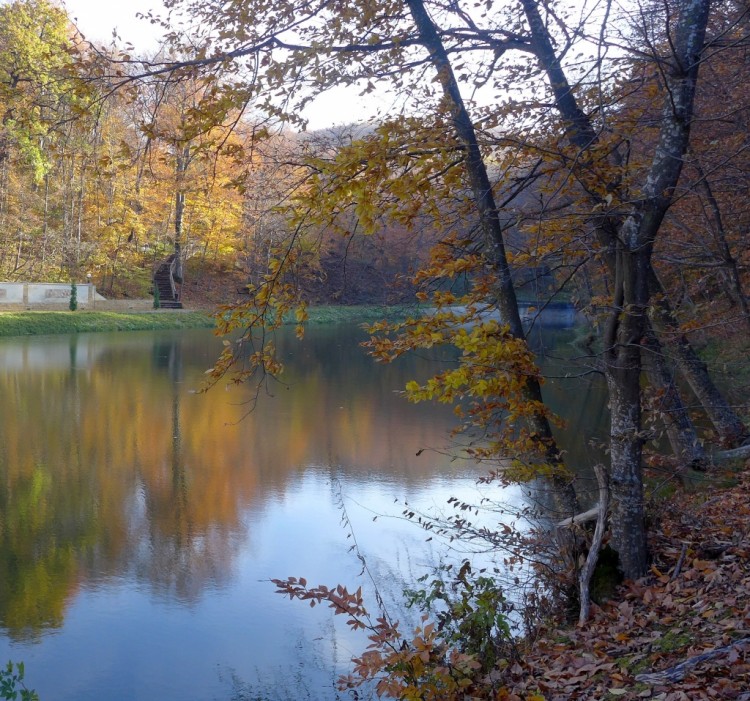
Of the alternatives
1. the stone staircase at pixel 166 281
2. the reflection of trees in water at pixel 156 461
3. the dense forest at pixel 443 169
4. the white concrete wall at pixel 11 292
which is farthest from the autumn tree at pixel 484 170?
the stone staircase at pixel 166 281

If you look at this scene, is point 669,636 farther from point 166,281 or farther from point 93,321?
point 166,281

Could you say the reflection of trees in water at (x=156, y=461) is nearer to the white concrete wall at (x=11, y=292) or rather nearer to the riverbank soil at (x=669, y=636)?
the riverbank soil at (x=669, y=636)

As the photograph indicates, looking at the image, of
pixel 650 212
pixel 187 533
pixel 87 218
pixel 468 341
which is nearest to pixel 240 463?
pixel 187 533

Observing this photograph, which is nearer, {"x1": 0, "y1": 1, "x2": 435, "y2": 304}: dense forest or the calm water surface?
{"x1": 0, "y1": 1, "x2": 435, "y2": 304}: dense forest

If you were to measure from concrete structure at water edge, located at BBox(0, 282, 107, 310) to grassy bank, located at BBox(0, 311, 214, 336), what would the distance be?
1.87m

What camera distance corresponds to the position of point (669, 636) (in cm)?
409

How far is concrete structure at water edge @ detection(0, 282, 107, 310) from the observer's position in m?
33.3

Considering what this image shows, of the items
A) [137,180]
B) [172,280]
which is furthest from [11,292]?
[137,180]

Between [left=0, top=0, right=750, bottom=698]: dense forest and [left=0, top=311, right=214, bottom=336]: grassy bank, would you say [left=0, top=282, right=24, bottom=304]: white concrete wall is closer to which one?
[left=0, top=311, right=214, bottom=336]: grassy bank

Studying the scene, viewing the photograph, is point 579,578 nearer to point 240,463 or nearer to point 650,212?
point 650,212

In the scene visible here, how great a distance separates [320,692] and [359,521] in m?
3.71

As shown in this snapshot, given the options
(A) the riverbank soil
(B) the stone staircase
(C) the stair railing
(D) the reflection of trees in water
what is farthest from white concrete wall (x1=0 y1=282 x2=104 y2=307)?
(A) the riverbank soil

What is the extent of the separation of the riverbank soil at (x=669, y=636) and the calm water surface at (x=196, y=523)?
85.2 inches

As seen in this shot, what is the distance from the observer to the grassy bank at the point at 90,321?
29.8 meters
